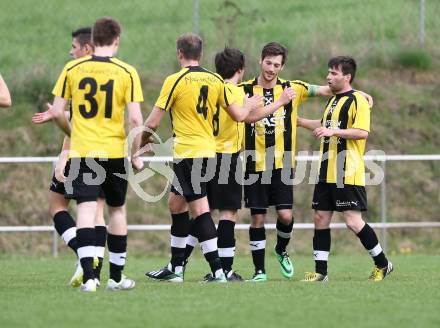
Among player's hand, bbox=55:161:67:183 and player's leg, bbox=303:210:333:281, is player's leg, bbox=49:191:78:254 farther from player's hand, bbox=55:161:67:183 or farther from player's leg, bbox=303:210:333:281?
player's leg, bbox=303:210:333:281

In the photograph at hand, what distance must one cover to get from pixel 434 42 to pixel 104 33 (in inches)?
435

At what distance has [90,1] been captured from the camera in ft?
59.4

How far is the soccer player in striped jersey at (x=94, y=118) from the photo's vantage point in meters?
8.12

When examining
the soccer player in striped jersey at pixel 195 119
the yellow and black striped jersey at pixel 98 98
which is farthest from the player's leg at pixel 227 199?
the yellow and black striped jersey at pixel 98 98

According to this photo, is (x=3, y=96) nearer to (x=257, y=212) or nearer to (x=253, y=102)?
(x=253, y=102)

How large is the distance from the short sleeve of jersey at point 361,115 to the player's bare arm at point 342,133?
5 centimetres

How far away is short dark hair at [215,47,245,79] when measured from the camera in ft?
31.9

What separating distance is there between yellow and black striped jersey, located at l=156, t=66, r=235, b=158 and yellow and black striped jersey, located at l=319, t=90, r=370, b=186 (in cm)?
111

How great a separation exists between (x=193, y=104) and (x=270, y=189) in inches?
61.0

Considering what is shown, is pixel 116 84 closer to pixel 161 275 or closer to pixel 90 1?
pixel 161 275

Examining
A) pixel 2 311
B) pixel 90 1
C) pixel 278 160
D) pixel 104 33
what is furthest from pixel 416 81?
pixel 2 311

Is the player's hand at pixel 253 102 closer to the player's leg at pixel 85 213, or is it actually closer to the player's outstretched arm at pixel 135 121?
the player's outstretched arm at pixel 135 121

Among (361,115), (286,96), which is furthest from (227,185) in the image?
(361,115)

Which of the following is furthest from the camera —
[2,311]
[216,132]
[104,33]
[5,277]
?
[5,277]
